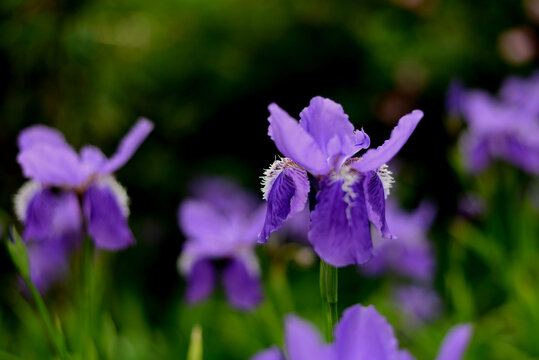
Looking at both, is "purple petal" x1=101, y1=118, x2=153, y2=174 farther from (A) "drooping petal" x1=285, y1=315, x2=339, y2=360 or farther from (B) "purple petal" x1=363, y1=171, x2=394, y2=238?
A: (A) "drooping petal" x1=285, y1=315, x2=339, y2=360

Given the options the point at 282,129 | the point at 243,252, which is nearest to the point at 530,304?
the point at 243,252

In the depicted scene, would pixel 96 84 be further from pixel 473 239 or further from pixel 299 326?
pixel 299 326

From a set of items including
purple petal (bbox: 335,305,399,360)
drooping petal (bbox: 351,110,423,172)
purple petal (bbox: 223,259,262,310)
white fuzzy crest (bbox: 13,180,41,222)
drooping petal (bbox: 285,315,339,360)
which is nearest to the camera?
drooping petal (bbox: 285,315,339,360)

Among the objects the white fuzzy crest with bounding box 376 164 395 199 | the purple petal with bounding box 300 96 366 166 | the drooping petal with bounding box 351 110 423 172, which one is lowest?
the white fuzzy crest with bounding box 376 164 395 199

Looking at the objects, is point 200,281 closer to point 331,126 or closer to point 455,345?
point 331,126

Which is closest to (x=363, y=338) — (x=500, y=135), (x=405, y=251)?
(x=405, y=251)

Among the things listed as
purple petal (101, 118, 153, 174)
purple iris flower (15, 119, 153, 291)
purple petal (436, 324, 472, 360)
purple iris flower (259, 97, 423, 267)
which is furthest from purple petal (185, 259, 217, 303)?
purple petal (436, 324, 472, 360)

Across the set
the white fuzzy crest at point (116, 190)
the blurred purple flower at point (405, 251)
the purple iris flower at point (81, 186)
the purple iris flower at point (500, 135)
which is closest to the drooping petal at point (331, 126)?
the purple iris flower at point (81, 186)
